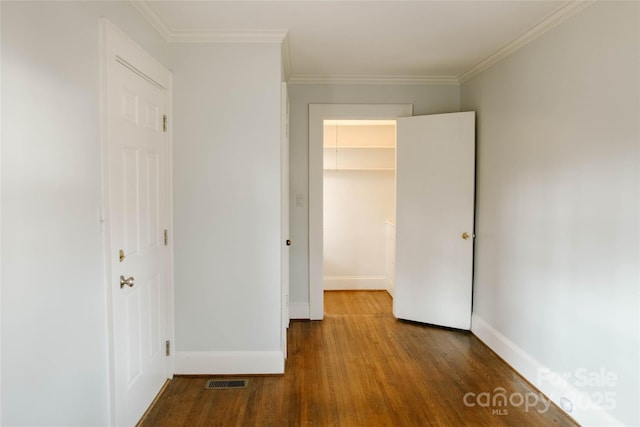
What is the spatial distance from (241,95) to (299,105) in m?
1.16

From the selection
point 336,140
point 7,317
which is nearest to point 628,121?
point 7,317

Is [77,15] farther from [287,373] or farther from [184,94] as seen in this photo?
[287,373]

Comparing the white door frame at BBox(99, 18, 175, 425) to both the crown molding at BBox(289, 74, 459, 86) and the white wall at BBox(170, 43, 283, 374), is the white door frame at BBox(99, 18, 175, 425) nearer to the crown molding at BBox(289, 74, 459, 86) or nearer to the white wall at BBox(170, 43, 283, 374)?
the white wall at BBox(170, 43, 283, 374)

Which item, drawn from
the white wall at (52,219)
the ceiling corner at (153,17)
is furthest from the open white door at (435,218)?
the white wall at (52,219)

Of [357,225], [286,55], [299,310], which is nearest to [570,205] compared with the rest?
[286,55]

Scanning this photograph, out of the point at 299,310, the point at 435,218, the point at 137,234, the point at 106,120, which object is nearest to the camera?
the point at 106,120

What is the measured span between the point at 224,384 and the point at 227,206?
4.01 feet

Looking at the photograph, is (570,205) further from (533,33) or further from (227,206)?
(227,206)

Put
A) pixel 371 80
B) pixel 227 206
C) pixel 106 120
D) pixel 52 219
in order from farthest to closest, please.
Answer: pixel 371 80 → pixel 227 206 → pixel 106 120 → pixel 52 219

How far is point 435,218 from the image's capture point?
3.45 m

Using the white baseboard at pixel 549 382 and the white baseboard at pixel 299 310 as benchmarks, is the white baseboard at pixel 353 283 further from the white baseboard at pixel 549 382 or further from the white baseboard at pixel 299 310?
the white baseboard at pixel 549 382

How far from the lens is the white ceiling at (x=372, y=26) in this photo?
2.15 meters

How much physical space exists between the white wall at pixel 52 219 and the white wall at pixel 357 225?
3.45m

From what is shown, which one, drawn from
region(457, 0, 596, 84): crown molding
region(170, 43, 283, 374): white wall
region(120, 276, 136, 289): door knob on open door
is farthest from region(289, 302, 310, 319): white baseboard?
region(457, 0, 596, 84): crown molding
